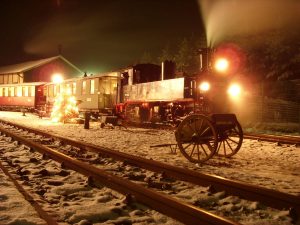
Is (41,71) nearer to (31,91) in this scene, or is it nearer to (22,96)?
(22,96)

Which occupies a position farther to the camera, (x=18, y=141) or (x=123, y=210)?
(x=18, y=141)

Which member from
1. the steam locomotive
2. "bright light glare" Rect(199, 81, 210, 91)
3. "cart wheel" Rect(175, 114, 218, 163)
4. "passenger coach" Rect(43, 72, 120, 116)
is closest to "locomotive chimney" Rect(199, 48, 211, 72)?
the steam locomotive

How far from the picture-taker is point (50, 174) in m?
6.15

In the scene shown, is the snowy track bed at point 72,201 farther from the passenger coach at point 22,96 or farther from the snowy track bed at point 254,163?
the passenger coach at point 22,96

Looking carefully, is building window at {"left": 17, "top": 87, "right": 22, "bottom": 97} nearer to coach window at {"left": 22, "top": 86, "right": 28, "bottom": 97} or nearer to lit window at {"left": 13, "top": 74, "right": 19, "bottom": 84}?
coach window at {"left": 22, "top": 86, "right": 28, "bottom": 97}

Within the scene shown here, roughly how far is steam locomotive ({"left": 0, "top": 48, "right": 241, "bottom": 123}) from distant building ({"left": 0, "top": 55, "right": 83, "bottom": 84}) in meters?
21.5

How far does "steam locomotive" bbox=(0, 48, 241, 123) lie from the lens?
9.35 meters

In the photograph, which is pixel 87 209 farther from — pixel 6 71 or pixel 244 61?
pixel 6 71

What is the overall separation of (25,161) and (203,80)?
5097 mm

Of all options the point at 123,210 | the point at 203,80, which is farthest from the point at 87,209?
the point at 203,80

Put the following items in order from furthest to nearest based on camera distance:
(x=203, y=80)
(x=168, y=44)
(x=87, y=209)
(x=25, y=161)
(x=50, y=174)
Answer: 1. (x=168, y=44)
2. (x=203, y=80)
3. (x=25, y=161)
4. (x=50, y=174)
5. (x=87, y=209)

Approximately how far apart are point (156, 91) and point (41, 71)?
38.8 meters

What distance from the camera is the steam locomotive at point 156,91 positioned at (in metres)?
9.35

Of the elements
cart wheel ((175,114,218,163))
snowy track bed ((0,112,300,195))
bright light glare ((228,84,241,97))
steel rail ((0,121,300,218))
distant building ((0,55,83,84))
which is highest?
distant building ((0,55,83,84))
